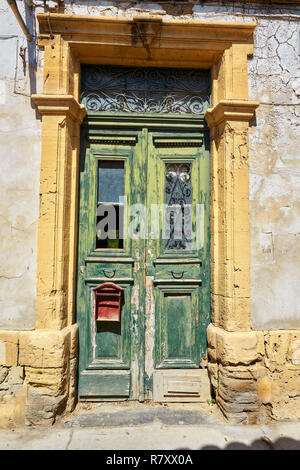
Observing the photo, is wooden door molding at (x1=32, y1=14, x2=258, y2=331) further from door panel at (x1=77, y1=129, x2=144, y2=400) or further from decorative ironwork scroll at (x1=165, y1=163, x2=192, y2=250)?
decorative ironwork scroll at (x1=165, y1=163, x2=192, y2=250)

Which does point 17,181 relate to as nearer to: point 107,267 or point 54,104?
point 54,104

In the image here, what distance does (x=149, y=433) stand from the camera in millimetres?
2867

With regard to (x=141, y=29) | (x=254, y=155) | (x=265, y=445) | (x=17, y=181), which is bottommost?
(x=265, y=445)

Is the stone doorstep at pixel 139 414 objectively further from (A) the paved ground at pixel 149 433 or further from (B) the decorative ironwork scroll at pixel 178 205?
(B) the decorative ironwork scroll at pixel 178 205

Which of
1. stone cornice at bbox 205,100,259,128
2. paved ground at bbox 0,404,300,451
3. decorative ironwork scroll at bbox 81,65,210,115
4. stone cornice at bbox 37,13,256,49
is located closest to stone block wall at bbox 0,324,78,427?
paved ground at bbox 0,404,300,451

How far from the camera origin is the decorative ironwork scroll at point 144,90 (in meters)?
3.55

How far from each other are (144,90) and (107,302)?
2.35 m

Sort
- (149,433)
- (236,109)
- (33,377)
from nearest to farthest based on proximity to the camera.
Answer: (149,433)
(33,377)
(236,109)

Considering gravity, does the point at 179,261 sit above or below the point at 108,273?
above

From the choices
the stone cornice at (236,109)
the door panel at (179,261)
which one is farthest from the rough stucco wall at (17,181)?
the stone cornice at (236,109)

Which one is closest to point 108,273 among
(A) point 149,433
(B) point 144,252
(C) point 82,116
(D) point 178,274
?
(B) point 144,252

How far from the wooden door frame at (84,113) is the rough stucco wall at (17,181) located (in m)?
0.12

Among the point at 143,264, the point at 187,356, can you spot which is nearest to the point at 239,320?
the point at 187,356

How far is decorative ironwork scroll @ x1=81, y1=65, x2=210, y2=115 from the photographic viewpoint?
355 centimetres
